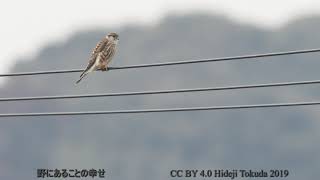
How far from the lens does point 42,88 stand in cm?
12550

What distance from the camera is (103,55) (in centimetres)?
1683

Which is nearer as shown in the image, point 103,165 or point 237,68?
point 103,165

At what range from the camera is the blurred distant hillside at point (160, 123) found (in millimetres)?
128125

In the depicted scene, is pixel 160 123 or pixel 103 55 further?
pixel 160 123

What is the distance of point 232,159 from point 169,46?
155 ft

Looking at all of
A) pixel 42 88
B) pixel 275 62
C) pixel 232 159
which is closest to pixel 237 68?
pixel 275 62

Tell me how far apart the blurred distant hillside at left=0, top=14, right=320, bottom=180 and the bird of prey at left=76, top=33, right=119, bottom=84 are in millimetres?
90812

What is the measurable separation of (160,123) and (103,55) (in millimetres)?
120163

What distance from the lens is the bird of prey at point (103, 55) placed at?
648 inches

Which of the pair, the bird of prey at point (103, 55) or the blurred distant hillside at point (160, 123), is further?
the blurred distant hillside at point (160, 123)

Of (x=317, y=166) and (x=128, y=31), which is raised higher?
(x=128, y=31)

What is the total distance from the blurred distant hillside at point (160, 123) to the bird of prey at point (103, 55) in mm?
90812

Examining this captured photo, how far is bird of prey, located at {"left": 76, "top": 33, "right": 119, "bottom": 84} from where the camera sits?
16.5 meters

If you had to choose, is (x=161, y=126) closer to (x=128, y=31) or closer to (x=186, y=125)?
(x=186, y=125)
